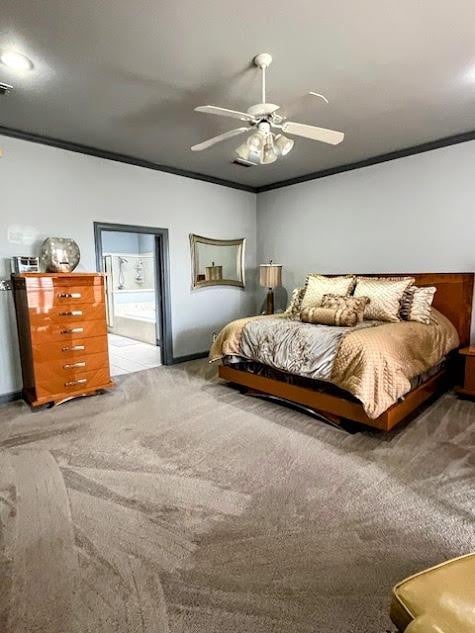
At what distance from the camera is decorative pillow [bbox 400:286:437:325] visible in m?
3.25

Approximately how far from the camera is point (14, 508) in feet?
5.70

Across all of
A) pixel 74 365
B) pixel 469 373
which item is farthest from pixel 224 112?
pixel 469 373

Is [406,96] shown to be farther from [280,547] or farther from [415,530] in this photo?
[280,547]

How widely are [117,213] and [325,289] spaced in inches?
103

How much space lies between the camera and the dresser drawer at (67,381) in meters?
3.00

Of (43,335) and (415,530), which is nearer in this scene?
(415,530)

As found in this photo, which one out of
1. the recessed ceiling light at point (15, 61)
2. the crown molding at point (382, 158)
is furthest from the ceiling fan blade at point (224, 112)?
the crown molding at point (382, 158)

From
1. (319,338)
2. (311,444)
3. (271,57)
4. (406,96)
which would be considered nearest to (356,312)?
(319,338)

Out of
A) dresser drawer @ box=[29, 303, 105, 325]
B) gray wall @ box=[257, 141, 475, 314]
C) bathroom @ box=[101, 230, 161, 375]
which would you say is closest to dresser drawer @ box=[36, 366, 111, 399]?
dresser drawer @ box=[29, 303, 105, 325]

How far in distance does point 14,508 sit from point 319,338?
7.41 feet

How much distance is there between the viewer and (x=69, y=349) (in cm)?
312

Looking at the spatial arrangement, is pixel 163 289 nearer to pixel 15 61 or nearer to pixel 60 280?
pixel 60 280

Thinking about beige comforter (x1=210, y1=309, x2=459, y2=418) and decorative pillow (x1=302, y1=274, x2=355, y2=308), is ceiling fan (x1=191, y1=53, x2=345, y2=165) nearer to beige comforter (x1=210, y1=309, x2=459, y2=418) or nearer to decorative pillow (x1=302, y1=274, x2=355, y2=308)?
beige comforter (x1=210, y1=309, x2=459, y2=418)

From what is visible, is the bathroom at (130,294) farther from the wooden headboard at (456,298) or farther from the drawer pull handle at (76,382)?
the wooden headboard at (456,298)
